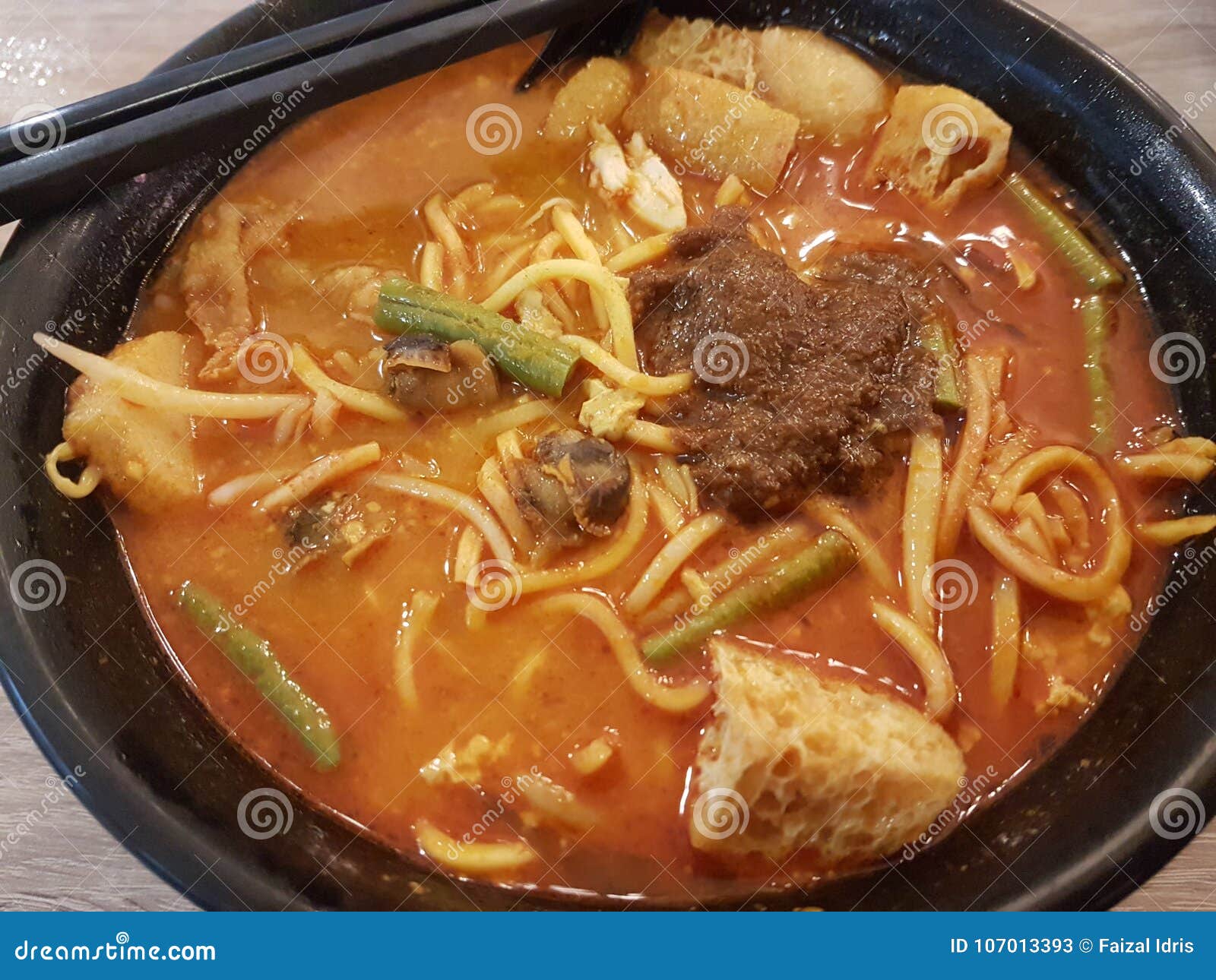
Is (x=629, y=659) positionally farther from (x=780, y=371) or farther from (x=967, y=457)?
(x=967, y=457)

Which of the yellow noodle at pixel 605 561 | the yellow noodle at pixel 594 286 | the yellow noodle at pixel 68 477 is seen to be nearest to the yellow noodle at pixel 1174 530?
the yellow noodle at pixel 605 561

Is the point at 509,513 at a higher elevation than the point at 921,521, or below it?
below

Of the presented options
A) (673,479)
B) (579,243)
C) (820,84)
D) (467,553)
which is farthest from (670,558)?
(820,84)

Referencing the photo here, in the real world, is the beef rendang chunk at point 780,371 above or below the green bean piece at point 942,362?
below

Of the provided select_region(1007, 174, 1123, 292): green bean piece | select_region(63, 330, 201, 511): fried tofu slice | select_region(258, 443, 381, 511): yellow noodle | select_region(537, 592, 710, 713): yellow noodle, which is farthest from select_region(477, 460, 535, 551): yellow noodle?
select_region(1007, 174, 1123, 292): green bean piece

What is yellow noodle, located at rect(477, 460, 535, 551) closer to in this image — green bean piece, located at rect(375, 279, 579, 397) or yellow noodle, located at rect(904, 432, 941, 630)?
green bean piece, located at rect(375, 279, 579, 397)

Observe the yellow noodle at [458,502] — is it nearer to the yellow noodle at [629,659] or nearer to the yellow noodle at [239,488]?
the yellow noodle at [629,659]
